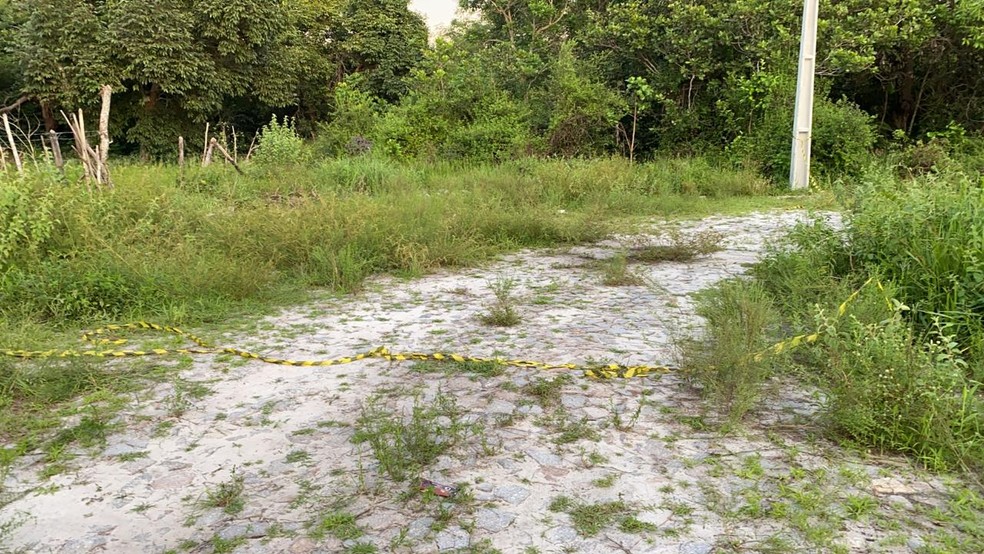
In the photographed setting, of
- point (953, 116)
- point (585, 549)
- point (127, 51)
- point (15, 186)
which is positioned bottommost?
point (585, 549)

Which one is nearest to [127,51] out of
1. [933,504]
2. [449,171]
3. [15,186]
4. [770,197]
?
[449,171]

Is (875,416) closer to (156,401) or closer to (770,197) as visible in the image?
(156,401)

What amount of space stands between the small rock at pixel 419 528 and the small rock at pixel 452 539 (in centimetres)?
6

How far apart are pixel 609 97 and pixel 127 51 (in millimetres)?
14286

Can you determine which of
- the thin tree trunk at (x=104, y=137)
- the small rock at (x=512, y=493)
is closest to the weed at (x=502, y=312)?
the small rock at (x=512, y=493)

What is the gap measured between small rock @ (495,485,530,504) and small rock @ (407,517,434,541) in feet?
0.99

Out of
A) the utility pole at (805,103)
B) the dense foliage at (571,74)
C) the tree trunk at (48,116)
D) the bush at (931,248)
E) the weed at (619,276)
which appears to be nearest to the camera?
the bush at (931,248)

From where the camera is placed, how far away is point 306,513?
2.46m

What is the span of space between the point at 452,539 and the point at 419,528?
5.4 inches

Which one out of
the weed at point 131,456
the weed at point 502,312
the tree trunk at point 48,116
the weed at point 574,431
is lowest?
the weed at point 131,456

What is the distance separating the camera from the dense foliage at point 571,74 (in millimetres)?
12289

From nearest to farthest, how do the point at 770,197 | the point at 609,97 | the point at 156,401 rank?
1. the point at 156,401
2. the point at 770,197
3. the point at 609,97

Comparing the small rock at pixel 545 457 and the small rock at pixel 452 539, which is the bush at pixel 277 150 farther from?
the small rock at pixel 452 539

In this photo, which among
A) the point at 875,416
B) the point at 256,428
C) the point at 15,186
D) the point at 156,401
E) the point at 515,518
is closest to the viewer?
the point at 515,518
